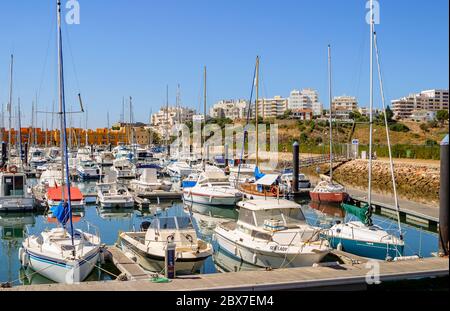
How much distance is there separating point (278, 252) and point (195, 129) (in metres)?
77.3

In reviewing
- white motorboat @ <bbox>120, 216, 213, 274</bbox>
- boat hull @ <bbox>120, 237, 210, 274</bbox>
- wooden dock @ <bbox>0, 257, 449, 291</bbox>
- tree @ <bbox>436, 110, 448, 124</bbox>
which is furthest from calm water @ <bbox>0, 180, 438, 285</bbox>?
tree @ <bbox>436, 110, 448, 124</bbox>

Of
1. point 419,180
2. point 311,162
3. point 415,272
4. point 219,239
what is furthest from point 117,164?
point 415,272

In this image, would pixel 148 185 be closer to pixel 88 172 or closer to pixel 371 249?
pixel 88 172

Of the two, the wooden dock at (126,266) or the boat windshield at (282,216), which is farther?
the boat windshield at (282,216)

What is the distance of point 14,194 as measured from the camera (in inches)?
1176

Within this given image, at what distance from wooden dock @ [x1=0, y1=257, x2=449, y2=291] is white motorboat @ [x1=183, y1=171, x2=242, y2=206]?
18.1 m

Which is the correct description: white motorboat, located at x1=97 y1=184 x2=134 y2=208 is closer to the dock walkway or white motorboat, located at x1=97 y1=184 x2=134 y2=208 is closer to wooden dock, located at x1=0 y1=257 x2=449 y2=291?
the dock walkway

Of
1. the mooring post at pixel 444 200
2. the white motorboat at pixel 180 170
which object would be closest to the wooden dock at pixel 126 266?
the mooring post at pixel 444 200

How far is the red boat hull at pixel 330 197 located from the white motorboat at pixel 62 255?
2002 cm

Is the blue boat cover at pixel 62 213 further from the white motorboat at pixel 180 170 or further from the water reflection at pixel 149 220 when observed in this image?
the white motorboat at pixel 180 170

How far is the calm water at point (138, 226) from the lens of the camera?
18.1m

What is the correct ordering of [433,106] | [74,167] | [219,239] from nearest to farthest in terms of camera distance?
[219,239]
[74,167]
[433,106]
